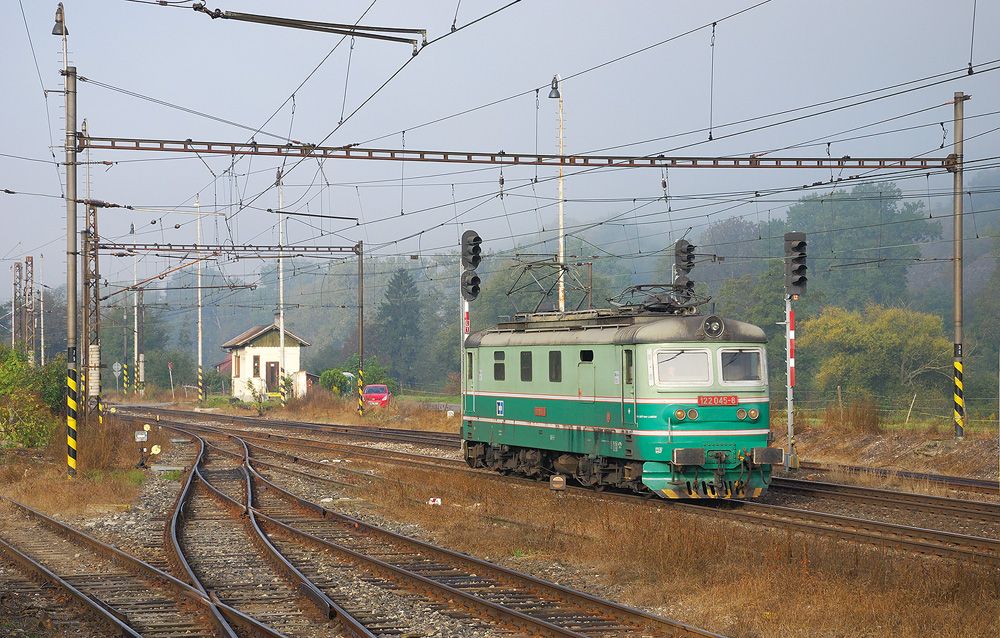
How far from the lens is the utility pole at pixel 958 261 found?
83.2ft

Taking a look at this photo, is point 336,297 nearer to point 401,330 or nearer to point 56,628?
point 401,330

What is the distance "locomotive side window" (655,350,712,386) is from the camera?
17734 millimetres

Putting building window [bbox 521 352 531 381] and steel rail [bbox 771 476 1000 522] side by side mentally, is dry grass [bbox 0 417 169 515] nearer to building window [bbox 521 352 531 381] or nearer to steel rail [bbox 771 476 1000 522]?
building window [bbox 521 352 531 381]

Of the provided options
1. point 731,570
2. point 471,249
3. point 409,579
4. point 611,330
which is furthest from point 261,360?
point 731,570

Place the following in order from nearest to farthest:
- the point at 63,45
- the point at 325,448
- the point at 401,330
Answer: the point at 63,45 → the point at 325,448 → the point at 401,330

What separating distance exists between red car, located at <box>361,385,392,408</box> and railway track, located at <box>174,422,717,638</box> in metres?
33.7

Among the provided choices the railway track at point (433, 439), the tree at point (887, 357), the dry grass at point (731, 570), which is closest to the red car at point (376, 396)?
the railway track at point (433, 439)

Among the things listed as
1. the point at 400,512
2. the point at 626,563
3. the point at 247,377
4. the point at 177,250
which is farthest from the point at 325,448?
the point at 247,377

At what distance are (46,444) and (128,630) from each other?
784 inches

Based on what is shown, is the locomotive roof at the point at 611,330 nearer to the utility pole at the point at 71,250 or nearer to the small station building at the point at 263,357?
the utility pole at the point at 71,250

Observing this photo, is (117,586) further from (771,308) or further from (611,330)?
(771,308)

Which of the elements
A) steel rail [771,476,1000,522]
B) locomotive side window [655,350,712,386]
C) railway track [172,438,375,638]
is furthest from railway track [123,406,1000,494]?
railway track [172,438,375,638]

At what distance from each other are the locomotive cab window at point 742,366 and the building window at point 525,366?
4437mm

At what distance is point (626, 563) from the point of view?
41.8ft
